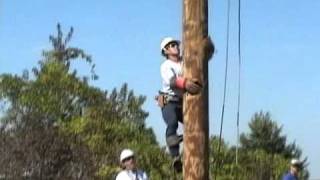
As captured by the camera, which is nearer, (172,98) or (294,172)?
(172,98)

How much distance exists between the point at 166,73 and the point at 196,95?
1.16 meters

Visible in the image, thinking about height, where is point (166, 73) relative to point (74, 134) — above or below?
below

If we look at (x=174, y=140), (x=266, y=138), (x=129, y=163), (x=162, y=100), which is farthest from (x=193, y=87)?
(x=266, y=138)

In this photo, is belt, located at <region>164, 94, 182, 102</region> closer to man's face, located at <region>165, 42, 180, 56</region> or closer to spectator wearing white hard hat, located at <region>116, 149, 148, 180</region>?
man's face, located at <region>165, 42, 180, 56</region>

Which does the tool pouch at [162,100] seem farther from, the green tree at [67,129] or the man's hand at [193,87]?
the green tree at [67,129]

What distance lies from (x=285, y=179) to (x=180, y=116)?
18.6 ft

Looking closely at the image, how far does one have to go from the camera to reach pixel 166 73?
9.32 m

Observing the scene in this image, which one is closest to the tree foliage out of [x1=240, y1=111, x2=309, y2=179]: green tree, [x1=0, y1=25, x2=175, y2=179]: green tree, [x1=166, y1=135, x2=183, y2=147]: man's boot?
[x1=0, y1=25, x2=175, y2=179]: green tree

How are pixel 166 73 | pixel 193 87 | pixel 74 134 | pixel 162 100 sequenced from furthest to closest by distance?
pixel 74 134 < pixel 162 100 < pixel 166 73 < pixel 193 87

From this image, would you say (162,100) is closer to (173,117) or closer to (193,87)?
(173,117)

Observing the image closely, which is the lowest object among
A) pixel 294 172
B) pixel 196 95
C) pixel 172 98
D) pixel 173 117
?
pixel 196 95

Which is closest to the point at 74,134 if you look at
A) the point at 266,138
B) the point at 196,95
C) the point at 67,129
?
the point at 67,129

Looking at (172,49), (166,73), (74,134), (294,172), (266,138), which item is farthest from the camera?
(266,138)

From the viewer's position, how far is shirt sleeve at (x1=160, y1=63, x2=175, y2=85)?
30.3 feet
